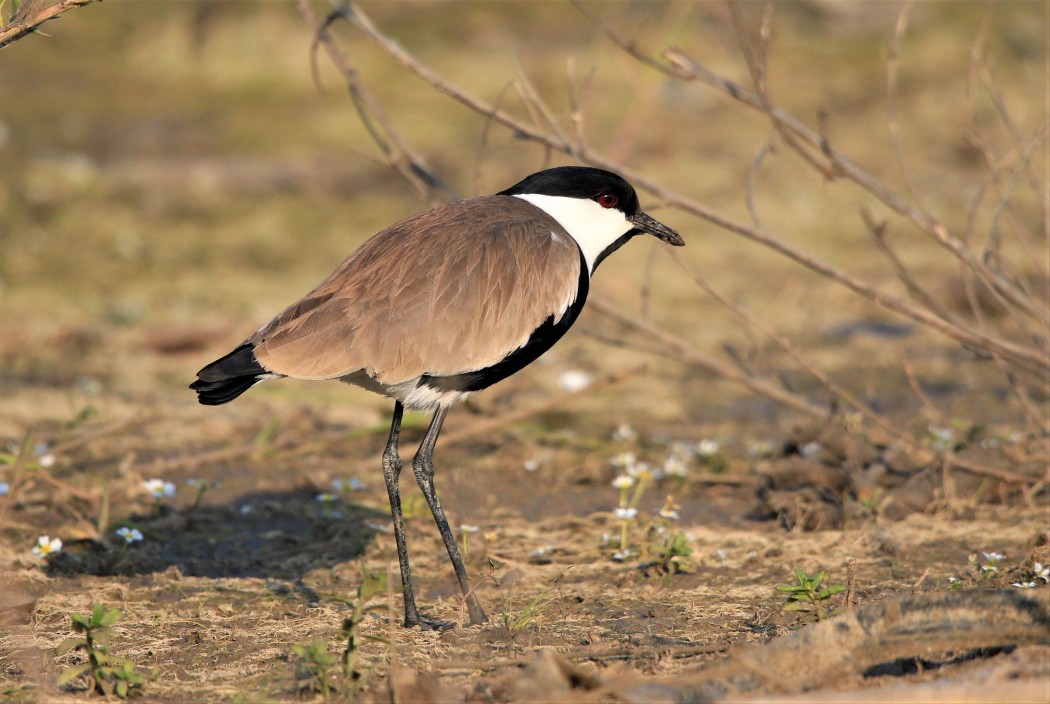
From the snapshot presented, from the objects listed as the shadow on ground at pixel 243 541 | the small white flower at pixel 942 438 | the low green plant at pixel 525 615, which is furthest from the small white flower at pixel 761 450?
the low green plant at pixel 525 615

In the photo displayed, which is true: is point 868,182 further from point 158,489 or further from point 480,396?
point 158,489

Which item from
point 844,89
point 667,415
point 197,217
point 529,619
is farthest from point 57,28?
point 529,619

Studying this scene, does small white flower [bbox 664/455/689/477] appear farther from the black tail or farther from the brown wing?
the black tail

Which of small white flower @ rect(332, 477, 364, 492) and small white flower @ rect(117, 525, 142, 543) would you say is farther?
small white flower @ rect(332, 477, 364, 492)

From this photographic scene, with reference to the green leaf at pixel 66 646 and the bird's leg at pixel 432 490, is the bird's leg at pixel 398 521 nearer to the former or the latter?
the bird's leg at pixel 432 490

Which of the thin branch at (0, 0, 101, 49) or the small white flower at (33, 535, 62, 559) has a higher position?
the thin branch at (0, 0, 101, 49)

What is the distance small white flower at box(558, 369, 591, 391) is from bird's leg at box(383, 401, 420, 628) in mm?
2425

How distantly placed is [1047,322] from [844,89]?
7219 millimetres

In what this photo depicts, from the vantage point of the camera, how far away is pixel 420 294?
3820 mm

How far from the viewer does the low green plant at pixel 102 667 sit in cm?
294

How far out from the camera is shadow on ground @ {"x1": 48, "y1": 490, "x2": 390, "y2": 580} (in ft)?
13.9

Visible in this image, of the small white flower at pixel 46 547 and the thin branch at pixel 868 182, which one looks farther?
the thin branch at pixel 868 182

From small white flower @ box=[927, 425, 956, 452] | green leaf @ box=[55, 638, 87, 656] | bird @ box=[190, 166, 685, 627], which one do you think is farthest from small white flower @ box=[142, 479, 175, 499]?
small white flower @ box=[927, 425, 956, 452]

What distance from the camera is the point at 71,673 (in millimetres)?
2914
